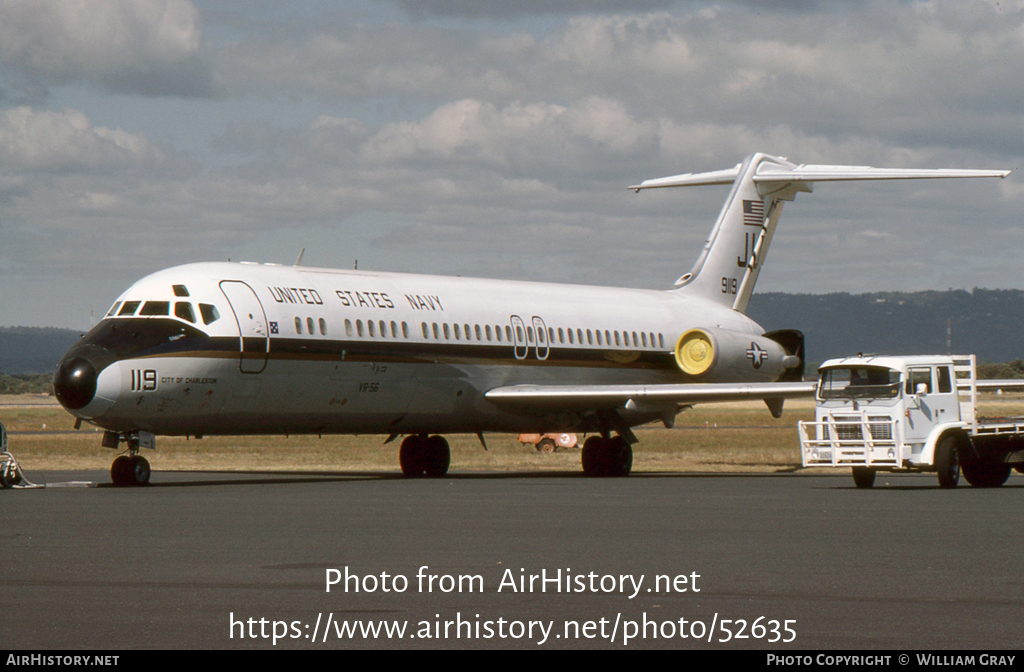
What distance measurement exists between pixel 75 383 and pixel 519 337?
1113 cm

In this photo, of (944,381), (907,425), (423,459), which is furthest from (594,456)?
(907,425)

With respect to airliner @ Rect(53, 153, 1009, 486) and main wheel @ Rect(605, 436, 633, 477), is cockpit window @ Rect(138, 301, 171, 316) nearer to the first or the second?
airliner @ Rect(53, 153, 1009, 486)

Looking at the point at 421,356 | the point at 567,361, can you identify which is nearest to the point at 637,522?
the point at 421,356

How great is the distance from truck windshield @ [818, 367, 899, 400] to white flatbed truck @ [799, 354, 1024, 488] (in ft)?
0.06

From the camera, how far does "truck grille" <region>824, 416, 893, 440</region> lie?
25266 mm

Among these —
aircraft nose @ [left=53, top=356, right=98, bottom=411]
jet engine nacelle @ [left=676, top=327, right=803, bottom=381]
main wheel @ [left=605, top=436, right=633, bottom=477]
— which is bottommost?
main wheel @ [left=605, top=436, right=633, bottom=477]

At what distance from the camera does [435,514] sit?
19.2 metres

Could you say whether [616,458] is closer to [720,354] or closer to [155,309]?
[720,354]

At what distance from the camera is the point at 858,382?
26.4 m

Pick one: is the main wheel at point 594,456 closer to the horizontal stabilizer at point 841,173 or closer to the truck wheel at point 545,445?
the horizontal stabilizer at point 841,173

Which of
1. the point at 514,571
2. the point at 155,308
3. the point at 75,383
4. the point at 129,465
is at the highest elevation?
the point at 155,308

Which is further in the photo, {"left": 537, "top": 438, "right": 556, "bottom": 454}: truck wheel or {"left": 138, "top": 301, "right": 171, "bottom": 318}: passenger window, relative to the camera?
{"left": 537, "top": 438, "right": 556, "bottom": 454}: truck wheel

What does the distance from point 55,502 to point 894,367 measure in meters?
14.1

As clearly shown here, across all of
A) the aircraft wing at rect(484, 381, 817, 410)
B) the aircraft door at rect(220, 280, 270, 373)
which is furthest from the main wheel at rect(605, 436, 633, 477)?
the aircraft door at rect(220, 280, 270, 373)
